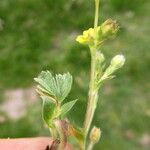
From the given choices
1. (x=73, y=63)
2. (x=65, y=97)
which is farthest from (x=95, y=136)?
(x=73, y=63)

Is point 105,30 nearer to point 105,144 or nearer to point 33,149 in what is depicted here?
point 33,149

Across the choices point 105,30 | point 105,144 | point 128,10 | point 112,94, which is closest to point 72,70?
point 112,94

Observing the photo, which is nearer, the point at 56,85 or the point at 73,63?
the point at 56,85

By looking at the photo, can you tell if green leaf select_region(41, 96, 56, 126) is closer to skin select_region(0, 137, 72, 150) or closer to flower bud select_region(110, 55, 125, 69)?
skin select_region(0, 137, 72, 150)

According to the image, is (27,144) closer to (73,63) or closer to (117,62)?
(117,62)

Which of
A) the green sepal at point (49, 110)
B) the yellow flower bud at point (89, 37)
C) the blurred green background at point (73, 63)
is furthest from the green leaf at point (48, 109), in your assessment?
the blurred green background at point (73, 63)

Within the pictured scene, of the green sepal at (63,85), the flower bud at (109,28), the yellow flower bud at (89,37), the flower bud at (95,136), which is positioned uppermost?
the flower bud at (109,28)

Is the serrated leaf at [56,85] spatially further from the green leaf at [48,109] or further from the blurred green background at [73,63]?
the blurred green background at [73,63]
